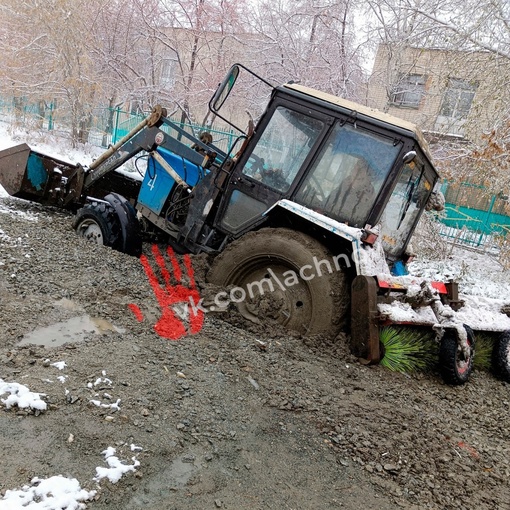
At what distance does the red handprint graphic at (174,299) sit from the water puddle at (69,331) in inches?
12.9

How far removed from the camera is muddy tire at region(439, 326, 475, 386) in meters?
3.74

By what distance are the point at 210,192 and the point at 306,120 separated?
46.2 inches

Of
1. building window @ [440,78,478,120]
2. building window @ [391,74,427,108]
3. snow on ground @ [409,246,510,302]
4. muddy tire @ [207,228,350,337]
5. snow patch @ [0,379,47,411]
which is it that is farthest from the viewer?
building window @ [391,74,427,108]

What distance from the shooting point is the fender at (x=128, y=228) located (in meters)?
4.99

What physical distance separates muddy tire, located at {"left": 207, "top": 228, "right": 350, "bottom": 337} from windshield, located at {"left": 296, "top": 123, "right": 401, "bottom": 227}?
0.37 m

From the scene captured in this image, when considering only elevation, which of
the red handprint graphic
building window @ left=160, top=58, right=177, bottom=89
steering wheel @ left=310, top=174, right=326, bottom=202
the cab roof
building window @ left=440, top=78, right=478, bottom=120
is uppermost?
building window @ left=440, top=78, right=478, bottom=120

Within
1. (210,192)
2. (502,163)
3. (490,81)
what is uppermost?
(490,81)

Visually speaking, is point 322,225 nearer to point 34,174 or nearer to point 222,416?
point 222,416

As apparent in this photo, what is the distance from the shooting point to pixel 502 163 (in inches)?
297

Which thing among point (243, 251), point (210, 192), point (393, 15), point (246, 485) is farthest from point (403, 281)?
point (393, 15)

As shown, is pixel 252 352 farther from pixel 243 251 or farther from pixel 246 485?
pixel 246 485

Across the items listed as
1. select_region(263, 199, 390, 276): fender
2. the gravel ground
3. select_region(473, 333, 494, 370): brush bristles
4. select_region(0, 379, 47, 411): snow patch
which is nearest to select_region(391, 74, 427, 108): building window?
select_region(473, 333, 494, 370): brush bristles

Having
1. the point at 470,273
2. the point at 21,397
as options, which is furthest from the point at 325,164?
the point at 470,273

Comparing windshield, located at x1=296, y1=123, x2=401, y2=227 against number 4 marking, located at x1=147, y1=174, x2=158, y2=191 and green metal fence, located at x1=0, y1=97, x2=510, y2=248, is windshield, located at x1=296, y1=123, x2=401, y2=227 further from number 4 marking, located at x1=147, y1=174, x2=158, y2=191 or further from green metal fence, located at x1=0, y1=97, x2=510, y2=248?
green metal fence, located at x1=0, y1=97, x2=510, y2=248
